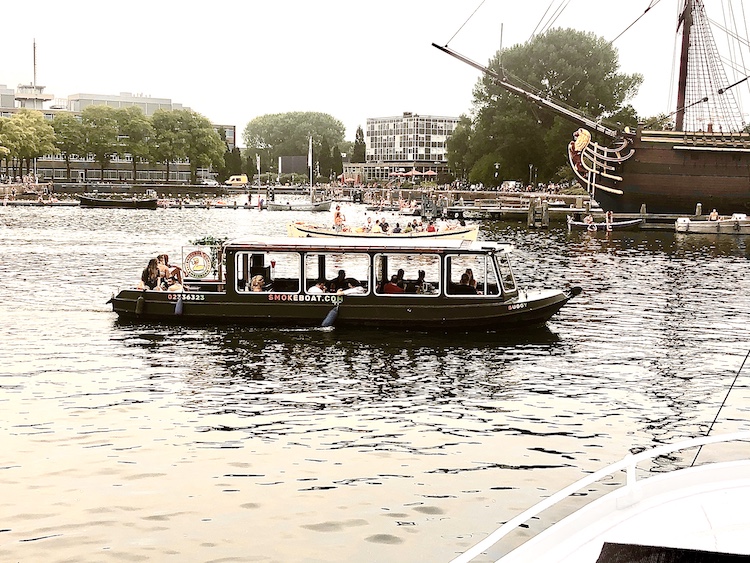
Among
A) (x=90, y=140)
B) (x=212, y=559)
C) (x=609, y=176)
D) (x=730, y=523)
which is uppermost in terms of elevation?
(x=90, y=140)

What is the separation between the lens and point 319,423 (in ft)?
62.3

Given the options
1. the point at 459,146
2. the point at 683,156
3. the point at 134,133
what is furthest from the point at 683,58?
the point at 134,133

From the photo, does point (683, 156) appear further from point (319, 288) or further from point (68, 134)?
point (68, 134)

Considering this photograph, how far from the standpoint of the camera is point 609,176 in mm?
96000

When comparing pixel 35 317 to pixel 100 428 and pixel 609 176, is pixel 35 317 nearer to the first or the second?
pixel 100 428

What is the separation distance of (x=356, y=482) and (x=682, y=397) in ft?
33.2

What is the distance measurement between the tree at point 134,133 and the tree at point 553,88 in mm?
80456

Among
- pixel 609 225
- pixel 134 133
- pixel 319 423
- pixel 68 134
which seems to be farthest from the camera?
pixel 134 133

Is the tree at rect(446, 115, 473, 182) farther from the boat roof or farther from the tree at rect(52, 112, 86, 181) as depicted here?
the boat roof

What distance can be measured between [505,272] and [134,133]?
16078 cm

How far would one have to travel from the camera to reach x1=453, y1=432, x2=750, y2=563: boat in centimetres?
748

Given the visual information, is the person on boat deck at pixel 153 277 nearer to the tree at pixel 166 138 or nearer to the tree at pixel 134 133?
the tree at pixel 134 133

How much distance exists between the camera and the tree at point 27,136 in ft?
493

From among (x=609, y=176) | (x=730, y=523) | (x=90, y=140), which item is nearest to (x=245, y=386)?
(x=730, y=523)
